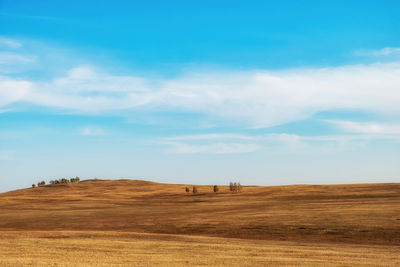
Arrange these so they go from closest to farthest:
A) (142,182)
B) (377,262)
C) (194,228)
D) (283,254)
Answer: (377,262)
(283,254)
(194,228)
(142,182)

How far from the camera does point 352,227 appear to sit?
4259cm

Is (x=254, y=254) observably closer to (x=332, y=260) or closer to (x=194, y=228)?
(x=332, y=260)

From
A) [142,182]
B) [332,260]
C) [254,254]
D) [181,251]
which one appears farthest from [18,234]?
[142,182]

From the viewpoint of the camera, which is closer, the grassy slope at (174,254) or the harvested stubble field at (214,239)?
the grassy slope at (174,254)

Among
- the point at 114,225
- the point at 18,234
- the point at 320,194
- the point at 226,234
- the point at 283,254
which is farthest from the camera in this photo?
the point at 320,194

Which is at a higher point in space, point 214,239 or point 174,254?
point 174,254

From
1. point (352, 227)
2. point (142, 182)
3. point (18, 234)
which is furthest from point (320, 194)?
point (142, 182)

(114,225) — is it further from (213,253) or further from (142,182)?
(142,182)

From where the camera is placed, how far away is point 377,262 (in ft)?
80.6

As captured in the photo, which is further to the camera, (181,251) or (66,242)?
(66,242)

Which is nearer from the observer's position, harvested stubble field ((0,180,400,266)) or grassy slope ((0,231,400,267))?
grassy slope ((0,231,400,267))

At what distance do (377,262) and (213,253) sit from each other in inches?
378

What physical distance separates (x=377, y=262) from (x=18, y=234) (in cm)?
3010

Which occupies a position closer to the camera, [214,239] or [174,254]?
[174,254]
